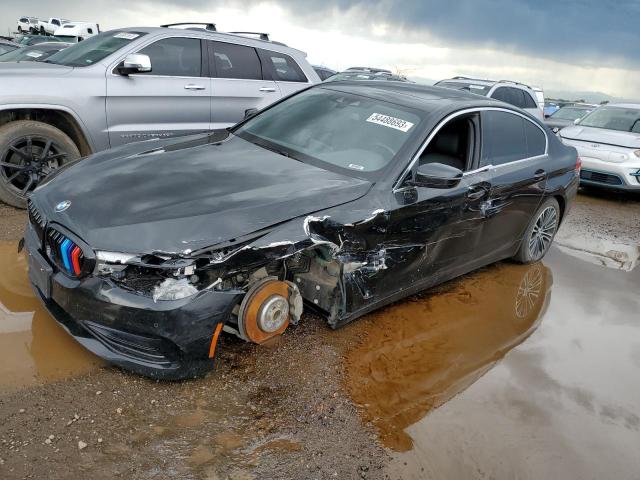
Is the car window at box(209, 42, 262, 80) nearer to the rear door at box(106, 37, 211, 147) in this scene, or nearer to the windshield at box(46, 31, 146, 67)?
the rear door at box(106, 37, 211, 147)

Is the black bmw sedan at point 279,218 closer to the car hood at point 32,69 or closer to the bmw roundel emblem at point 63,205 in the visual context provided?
the bmw roundel emblem at point 63,205

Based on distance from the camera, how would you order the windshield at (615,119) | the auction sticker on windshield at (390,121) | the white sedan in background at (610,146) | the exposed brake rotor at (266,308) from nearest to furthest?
1. the exposed brake rotor at (266,308)
2. the auction sticker on windshield at (390,121)
3. the white sedan in background at (610,146)
4. the windshield at (615,119)

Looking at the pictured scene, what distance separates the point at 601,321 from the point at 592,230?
317 centimetres

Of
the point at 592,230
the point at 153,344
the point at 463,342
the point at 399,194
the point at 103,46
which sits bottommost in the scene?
the point at 592,230

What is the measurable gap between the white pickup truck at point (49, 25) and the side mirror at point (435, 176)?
3607 cm

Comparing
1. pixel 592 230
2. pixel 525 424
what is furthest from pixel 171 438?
pixel 592 230

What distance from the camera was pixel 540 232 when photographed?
200 inches

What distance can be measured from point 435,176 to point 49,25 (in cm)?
3845

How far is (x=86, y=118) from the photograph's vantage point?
505cm

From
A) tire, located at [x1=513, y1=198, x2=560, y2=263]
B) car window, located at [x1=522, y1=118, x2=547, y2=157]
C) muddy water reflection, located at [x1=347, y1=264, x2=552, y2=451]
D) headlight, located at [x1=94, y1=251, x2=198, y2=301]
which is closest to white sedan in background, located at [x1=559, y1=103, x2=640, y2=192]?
tire, located at [x1=513, y1=198, x2=560, y2=263]

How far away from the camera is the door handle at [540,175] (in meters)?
4.54

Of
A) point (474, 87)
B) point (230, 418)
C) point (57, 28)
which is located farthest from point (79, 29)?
point (230, 418)

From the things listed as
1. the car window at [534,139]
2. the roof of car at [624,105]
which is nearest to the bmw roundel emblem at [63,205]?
the car window at [534,139]

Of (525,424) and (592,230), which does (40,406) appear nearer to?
(525,424)
